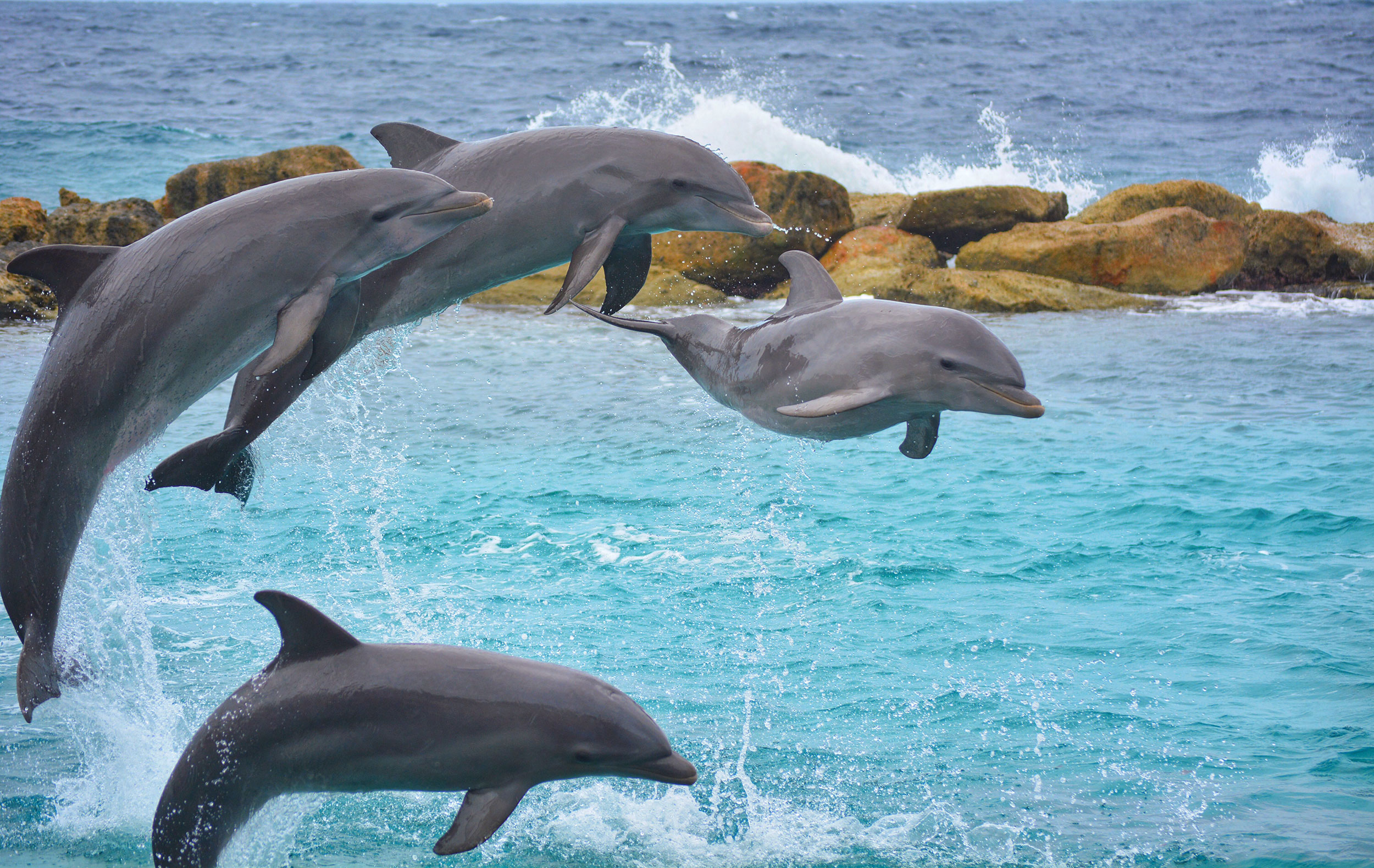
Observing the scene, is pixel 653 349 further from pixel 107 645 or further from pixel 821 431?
pixel 821 431

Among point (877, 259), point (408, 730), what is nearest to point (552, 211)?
point (408, 730)

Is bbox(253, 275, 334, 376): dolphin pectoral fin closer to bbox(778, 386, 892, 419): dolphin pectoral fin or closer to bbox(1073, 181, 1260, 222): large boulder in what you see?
bbox(778, 386, 892, 419): dolphin pectoral fin

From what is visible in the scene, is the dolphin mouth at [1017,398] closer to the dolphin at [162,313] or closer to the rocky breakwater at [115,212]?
the dolphin at [162,313]

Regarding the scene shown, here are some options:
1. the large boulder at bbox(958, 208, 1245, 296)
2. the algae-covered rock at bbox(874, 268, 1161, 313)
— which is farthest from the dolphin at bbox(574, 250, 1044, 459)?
the large boulder at bbox(958, 208, 1245, 296)

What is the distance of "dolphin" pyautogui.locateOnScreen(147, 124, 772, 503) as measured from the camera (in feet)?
15.9

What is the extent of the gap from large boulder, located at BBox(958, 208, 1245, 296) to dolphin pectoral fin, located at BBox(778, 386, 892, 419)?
18998 millimetres

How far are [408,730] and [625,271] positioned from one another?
2.12 m

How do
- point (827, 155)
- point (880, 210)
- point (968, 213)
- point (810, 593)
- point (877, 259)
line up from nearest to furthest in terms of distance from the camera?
1. point (810, 593)
2. point (877, 259)
3. point (968, 213)
4. point (880, 210)
5. point (827, 155)

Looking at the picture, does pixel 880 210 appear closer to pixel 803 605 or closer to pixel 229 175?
pixel 229 175

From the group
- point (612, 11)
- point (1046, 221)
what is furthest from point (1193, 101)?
point (612, 11)

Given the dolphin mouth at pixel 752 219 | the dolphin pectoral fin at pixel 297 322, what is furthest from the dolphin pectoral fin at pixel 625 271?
the dolphin pectoral fin at pixel 297 322

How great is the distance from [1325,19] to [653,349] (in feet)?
287

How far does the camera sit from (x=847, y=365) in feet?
15.9

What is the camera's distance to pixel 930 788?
23.8 ft
